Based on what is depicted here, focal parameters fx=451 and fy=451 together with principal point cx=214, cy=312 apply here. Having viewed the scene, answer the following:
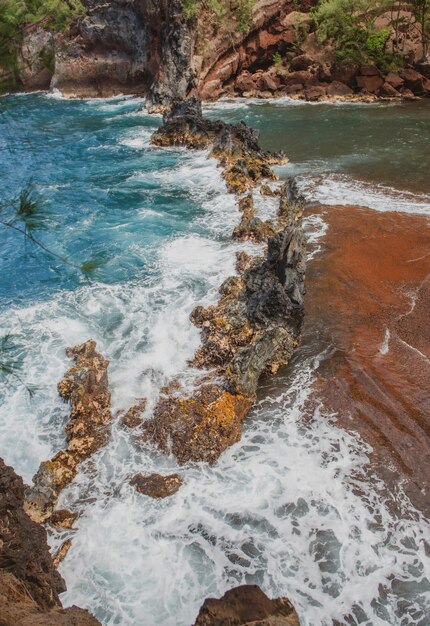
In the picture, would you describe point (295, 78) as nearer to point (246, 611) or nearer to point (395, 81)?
point (395, 81)

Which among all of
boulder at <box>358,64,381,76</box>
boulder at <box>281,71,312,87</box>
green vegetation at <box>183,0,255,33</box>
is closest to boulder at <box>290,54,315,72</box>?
boulder at <box>281,71,312,87</box>

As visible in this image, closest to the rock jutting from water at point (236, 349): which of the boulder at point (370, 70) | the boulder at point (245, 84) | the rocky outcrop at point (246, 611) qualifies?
the rocky outcrop at point (246, 611)

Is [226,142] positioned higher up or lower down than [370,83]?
lower down

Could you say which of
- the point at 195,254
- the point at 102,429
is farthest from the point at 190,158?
the point at 102,429

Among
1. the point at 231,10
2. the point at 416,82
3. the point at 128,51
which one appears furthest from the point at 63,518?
the point at 128,51

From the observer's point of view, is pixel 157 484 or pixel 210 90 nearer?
pixel 157 484

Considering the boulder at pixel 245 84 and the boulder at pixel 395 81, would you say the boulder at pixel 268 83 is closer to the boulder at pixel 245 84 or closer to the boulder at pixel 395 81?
the boulder at pixel 245 84

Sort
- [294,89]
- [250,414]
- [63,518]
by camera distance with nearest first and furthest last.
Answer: [63,518], [250,414], [294,89]
